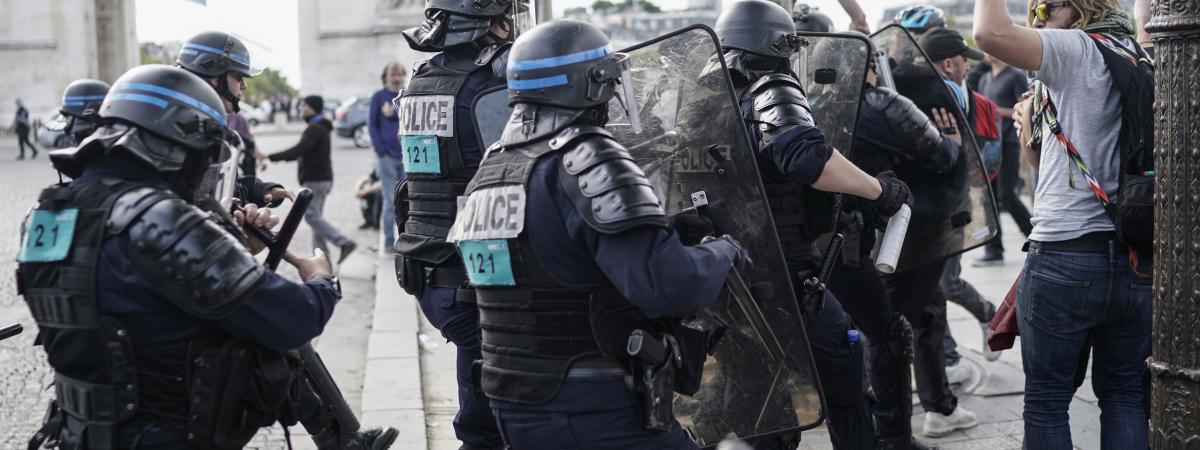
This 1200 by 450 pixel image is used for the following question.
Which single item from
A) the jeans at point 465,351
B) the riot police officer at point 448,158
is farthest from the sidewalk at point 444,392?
the riot police officer at point 448,158

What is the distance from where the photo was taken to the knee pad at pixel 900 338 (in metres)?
4.68

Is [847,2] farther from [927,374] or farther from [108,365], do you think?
[108,365]

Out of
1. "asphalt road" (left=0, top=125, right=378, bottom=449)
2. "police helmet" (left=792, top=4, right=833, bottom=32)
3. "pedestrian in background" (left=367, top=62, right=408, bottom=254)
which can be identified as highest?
"police helmet" (left=792, top=4, right=833, bottom=32)

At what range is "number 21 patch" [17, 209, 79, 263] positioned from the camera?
109 inches

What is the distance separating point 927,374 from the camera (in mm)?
5188

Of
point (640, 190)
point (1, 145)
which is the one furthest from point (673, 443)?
point (1, 145)

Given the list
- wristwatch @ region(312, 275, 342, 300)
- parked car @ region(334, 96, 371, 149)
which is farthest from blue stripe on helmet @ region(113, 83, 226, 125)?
parked car @ region(334, 96, 371, 149)

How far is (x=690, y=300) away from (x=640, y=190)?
0.26m

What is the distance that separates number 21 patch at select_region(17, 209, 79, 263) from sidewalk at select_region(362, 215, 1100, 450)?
264 cm

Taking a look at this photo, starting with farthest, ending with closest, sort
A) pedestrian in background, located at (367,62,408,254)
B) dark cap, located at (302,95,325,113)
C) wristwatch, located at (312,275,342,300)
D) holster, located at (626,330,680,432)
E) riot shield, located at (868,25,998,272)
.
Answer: dark cap, located at (302,95,325,113), pedestrian in background, located at (367,62,408,254), riot shield, located at (868,25,998,272), wristwatch, located at (312,275,342,300), holster, located at (626,330,680,432)

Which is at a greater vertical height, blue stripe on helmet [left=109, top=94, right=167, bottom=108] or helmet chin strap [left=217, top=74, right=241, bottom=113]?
blue stripe on helmet [left=109, top=94, right=167, bottom=108]

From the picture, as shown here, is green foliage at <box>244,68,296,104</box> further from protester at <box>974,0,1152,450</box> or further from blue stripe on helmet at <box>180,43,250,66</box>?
protester at <box>974,0,1152,450</box>

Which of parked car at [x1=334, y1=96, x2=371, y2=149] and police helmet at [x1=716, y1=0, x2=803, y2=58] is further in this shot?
parked car at [x1=334, y1=96, x2=371, y2=149]

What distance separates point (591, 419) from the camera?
2.92 m
